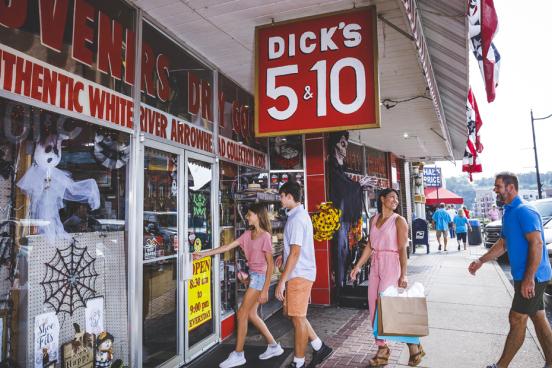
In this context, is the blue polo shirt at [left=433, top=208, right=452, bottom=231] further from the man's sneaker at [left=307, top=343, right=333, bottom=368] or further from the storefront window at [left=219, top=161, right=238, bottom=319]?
the man's sneaker at [left=307, top=343, right=333, bottom=368]

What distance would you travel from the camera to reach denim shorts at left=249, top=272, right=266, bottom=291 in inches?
169

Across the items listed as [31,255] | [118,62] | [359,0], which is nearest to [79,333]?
[31,255]

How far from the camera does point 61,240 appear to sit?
307 cm

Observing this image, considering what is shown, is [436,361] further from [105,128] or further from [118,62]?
[118,62]

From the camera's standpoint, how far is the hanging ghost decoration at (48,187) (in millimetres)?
2910

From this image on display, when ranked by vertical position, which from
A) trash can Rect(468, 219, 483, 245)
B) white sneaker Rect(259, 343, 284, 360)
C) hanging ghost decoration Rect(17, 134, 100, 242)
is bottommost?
white sneaker Rect(259, 343, 284, 360)

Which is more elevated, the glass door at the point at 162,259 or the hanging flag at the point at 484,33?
the hanging flag at the point at 484,33

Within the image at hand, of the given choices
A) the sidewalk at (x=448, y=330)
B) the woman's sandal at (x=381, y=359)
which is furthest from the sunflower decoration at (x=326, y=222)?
the woman's sandal at (x=381, y=359)

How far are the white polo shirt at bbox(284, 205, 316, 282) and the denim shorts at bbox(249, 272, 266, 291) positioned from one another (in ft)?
1.60

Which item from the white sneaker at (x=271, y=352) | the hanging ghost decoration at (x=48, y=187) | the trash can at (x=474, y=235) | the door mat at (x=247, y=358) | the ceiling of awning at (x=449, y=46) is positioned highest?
the ceiling of awning at (x=449, y=46)

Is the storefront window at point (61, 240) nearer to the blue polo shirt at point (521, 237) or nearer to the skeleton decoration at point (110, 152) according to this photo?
the skeleton decoration at point (110, 152)

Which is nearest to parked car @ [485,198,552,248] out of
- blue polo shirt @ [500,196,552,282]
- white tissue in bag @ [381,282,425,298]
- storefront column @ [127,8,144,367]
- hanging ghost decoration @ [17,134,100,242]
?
blue polo shirt @ [500,196,552,282]

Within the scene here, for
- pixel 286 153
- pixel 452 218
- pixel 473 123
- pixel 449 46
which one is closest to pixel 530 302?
pixel 449 46

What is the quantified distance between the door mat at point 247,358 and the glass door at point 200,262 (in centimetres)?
12
